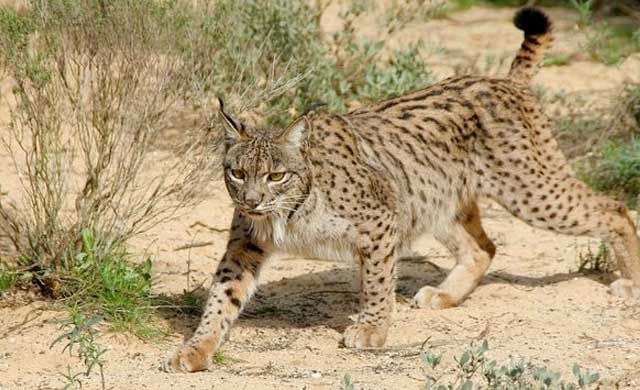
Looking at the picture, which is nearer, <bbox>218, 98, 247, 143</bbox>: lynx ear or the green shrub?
<bbox>218, 98, 247, 143</bbox>: lynx ear

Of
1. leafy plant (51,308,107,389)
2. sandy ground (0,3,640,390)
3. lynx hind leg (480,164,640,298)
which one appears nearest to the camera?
leafy plant (51,308,107,389)

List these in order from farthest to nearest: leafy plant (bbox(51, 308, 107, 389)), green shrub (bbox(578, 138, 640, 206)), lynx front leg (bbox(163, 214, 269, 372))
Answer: green shrub (bbox(578, 138, 640, 206)), lynx front leg (bbox(163, 214, 269, 372)), leafy plant (bbox(51, 308, 107, 389))

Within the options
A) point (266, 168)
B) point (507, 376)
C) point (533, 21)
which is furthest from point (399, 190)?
point (507, 376)

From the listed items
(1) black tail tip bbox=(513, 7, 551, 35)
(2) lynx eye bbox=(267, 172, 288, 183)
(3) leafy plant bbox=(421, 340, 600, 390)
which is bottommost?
(3) leafy plant bbox=(421, 340, 600, 390)

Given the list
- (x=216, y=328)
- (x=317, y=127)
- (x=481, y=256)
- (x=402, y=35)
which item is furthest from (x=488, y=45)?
(x=216, y=328)

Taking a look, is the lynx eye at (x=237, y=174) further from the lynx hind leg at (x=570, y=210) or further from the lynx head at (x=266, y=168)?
the lynx hind leg at (x=570, y=210)

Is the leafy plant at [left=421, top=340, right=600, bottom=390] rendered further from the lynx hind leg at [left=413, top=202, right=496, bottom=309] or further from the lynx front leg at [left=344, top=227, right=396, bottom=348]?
the lynx hind leg at [left=413, top=202, right=496, bottom=309]

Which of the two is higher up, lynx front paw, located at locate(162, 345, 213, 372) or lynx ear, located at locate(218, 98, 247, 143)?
lynx ear, located at locate(218, 98, 247, 143)

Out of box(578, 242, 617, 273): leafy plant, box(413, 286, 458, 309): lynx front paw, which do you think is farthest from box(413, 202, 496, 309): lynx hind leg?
box(578, 242, 617, 273): leafy plant

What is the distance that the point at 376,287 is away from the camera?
679 cm

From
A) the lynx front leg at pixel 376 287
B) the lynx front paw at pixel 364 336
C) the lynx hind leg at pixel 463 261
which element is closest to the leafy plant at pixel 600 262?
the lynx hind leg at pixel 463 261

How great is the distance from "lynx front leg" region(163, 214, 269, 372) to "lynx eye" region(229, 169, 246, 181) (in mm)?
387

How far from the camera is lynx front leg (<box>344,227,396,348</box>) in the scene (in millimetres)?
6723

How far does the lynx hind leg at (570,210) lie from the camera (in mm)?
7406
